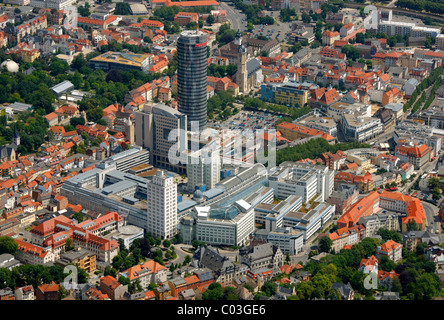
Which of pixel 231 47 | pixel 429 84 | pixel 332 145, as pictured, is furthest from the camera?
pixel 231 47

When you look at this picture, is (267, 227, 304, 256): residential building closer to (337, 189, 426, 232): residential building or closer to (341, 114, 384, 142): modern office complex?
(337, 189, 426, 232): residential building

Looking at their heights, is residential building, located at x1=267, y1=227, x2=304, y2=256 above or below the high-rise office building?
below

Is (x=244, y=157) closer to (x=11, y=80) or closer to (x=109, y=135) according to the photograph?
(x=109, y=135)

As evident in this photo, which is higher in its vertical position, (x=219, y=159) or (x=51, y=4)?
(x=51, y=4)

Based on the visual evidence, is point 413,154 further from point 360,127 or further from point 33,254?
point 33,254

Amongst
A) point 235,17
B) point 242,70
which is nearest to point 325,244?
point 242,70

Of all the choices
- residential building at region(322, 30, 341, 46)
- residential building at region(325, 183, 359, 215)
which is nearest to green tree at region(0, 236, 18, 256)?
residential building at region(325, 183, 359, 215)

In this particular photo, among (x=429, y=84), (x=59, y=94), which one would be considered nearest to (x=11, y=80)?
(x=59, y=94)
